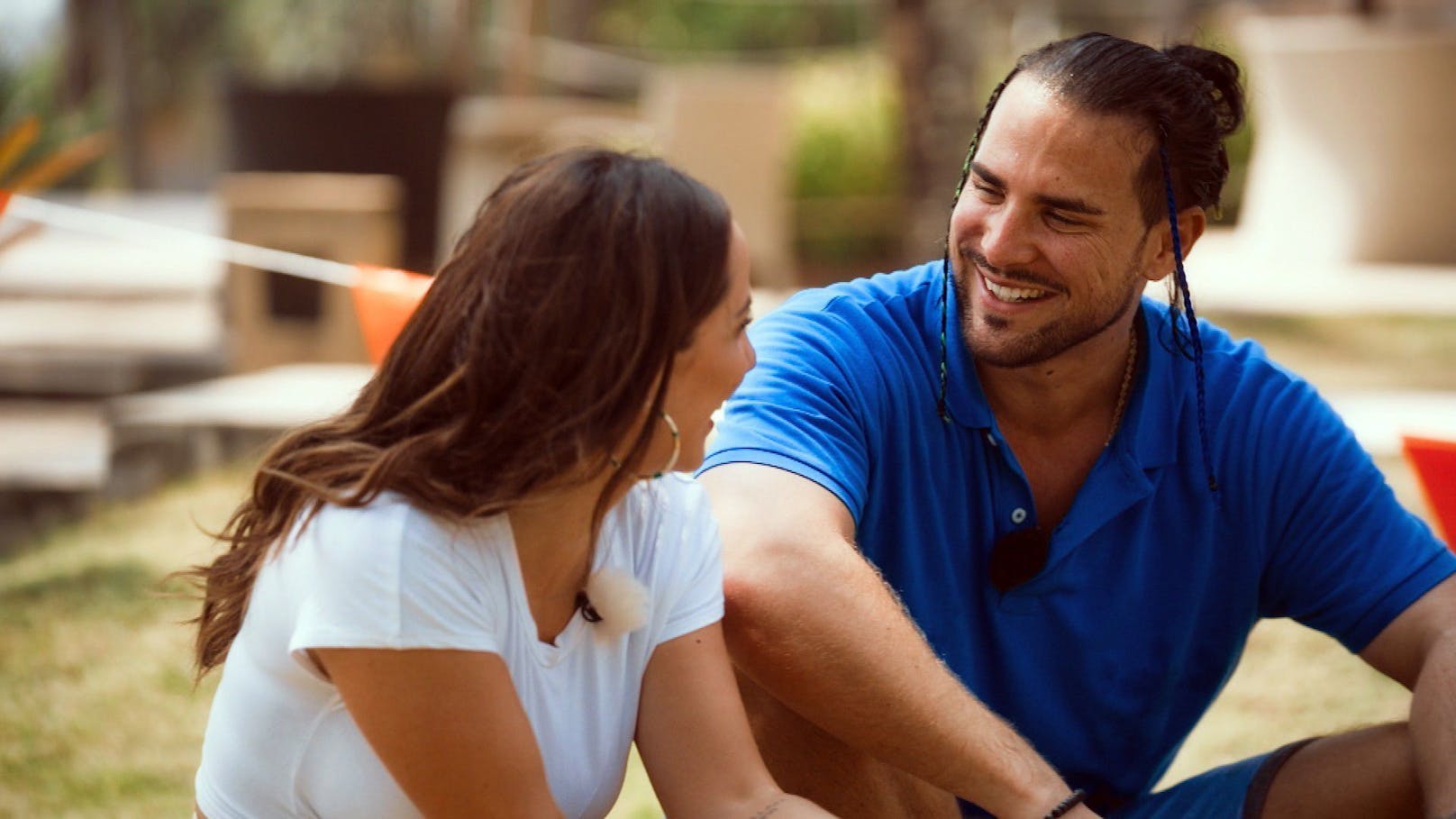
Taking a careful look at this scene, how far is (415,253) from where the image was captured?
835cm

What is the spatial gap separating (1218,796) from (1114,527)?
1.52 feet

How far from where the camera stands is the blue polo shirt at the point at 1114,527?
8.20ft

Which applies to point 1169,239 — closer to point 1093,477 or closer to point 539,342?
point 1093,477

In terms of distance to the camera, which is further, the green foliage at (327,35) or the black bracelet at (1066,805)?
the green foliage at (327,35)

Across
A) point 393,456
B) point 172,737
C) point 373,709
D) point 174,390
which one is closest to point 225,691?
point 373,709

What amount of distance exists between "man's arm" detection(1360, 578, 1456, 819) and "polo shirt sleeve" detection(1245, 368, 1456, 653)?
21 mm

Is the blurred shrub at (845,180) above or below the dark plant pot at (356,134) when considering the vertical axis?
below

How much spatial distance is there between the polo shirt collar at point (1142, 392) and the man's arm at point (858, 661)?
0.39 m

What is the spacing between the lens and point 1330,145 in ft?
30.8

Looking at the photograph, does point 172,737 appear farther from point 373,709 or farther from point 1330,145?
point 1330,145

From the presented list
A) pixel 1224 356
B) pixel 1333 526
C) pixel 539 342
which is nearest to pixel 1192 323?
pixel 1224 356

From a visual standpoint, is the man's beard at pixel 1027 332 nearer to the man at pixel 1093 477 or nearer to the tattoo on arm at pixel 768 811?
the man at pixel 1093 477

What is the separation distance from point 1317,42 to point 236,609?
8.66 meters

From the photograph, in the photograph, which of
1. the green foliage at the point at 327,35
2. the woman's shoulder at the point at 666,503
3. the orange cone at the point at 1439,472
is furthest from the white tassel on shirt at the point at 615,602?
the green foliage at the point at 327,35
